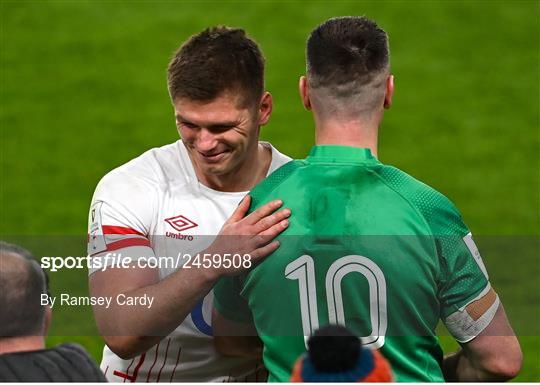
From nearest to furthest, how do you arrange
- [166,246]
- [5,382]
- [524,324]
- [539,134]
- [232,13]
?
1. [5,382]
2. [166,246]
3. [524,324]
4. [539,134]
5. [232,13]

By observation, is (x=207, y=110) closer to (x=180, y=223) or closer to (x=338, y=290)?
(x=180, y=223)

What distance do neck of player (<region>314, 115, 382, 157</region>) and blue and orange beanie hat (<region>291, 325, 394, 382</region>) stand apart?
1.10 meters

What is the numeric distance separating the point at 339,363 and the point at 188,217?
6.52 feet

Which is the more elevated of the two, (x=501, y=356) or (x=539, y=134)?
(x=501, y=356)

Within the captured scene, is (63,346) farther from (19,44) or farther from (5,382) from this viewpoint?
(19,44)

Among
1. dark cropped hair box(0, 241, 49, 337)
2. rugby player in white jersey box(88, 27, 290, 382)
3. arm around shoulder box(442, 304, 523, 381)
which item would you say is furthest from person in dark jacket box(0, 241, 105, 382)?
arm around shoulder box(442, 304, 523, 381)

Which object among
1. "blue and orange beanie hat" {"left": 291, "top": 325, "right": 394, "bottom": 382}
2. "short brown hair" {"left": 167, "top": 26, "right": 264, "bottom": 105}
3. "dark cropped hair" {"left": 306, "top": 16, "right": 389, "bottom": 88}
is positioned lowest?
"blue and orange beanie hat" {"left": 291, "top": 325, "right": 394, "bottom": 382}

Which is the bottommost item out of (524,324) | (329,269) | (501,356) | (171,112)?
(524,324)

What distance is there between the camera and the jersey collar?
184 inches

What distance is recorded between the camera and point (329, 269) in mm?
4617

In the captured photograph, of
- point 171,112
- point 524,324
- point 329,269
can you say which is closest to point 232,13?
point 171,112

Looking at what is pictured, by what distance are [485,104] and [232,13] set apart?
8.79ft

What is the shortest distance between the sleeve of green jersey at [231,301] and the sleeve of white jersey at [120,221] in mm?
385

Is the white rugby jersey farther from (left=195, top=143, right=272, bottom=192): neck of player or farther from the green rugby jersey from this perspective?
the green rugby jersey
